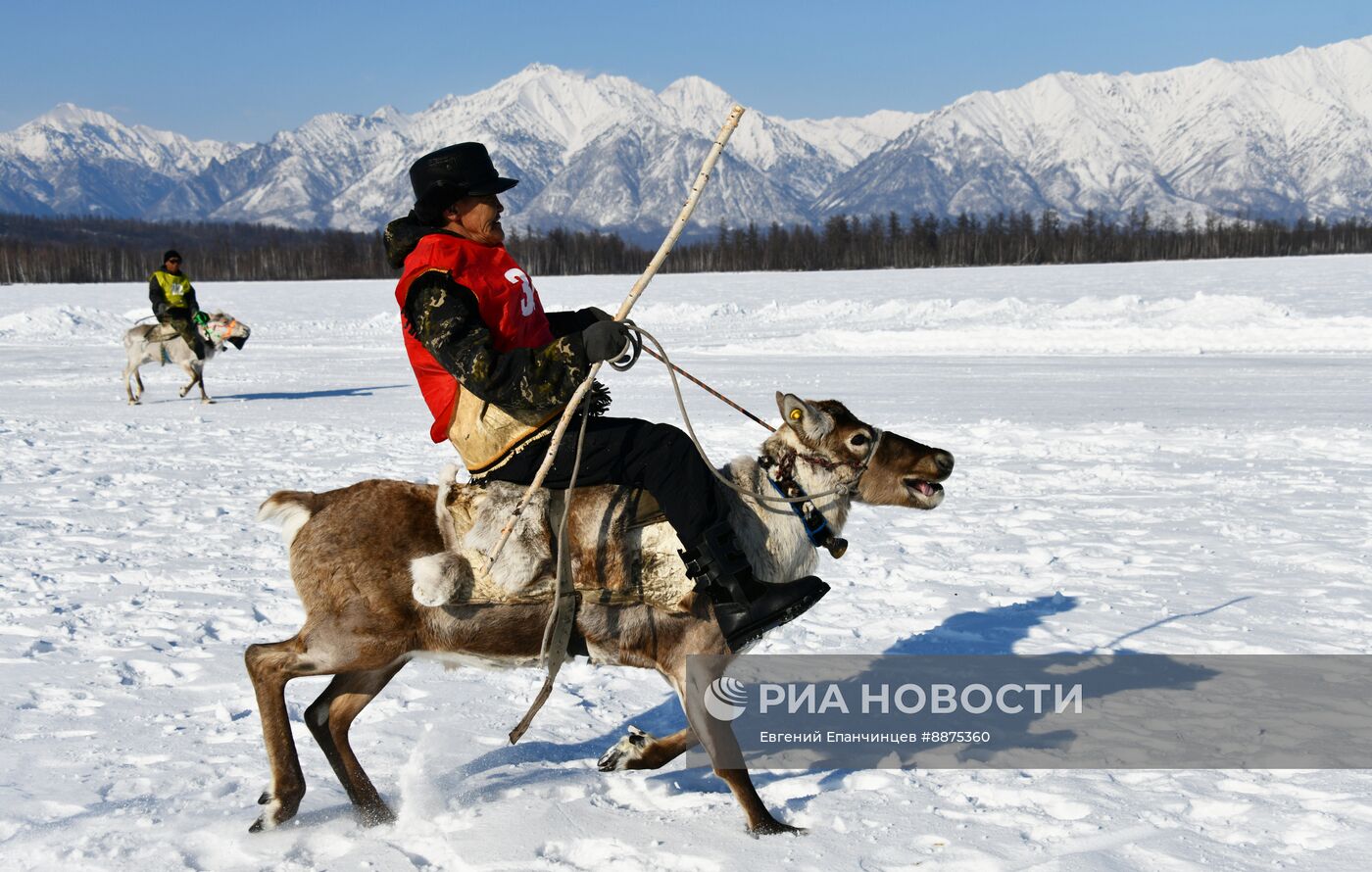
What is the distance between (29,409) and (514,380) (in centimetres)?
1724

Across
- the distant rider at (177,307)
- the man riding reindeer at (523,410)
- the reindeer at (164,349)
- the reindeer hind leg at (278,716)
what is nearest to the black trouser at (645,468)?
the man riding reindeer at (523,410)

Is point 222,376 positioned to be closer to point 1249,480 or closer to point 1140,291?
point 1249,480

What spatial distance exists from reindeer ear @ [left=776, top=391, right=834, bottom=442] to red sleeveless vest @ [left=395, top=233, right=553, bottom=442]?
1023 millimetres

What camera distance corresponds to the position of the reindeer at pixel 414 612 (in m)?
4.04

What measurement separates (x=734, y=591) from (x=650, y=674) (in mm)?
2079

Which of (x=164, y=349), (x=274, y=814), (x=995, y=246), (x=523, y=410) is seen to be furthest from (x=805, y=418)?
(x=995, y=246)

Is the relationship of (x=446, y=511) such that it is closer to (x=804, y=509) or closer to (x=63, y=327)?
(x=804, y=509)

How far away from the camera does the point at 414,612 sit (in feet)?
13.3

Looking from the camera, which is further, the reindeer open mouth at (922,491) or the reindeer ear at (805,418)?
the reindeer open mouth at (922,491)

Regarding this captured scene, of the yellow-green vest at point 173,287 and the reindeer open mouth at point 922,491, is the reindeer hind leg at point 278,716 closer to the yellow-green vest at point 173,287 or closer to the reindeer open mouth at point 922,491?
the reindeer open mouth at point 922,491

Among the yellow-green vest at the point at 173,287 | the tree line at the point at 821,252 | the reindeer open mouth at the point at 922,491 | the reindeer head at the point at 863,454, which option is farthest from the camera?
the tree line at the point at 821,252

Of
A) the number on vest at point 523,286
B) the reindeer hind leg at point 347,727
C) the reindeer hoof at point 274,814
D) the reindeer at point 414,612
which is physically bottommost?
the reindeer hoof at point 274,814

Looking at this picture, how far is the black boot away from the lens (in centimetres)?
401

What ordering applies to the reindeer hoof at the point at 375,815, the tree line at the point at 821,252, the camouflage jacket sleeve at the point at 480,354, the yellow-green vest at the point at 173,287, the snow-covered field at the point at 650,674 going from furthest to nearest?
the tree line at the point at 821,252 → the yellow-green vest at the point at 173,287 → the reindeer hoof at the point at 375,815 → the snow-covered field at the point at 650,674 → the camouflage jacket sleeve at the point at 480,354
